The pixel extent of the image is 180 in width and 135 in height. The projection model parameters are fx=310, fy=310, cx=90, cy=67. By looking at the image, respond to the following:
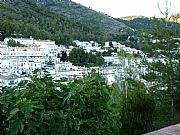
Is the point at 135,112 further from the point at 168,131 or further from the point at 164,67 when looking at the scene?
the point at 164,67

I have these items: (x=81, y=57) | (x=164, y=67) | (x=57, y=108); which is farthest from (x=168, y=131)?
(x=81, y=57)

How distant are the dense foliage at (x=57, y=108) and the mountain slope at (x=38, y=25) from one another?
40426 millimetres

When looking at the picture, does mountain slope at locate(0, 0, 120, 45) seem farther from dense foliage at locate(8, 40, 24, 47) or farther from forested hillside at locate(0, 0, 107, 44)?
dense foliage at locate(8, 40, 24, 47)

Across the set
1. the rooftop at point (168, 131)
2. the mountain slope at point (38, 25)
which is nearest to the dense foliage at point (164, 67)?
the rooftop at point (168, 131)

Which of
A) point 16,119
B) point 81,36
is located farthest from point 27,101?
point 81,36

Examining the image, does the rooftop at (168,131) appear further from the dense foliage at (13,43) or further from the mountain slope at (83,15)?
the mountain slope at (83,15)

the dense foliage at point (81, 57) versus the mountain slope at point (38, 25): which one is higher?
the mountain slope at point (38, 25)

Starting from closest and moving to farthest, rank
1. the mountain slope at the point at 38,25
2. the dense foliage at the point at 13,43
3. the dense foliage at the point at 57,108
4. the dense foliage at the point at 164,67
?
the dense foliage at the point at 57,108
the dense foliage at the point at 164,67
the dense foliage at the point at 13,43
the mountain slope at the point at 38,25

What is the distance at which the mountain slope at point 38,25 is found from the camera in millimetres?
42094

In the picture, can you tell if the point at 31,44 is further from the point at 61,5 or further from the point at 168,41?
the point at 168,41

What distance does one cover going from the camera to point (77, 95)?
1226mm

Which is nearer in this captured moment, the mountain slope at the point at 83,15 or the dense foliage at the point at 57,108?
the dense foliage at the point at 57,108

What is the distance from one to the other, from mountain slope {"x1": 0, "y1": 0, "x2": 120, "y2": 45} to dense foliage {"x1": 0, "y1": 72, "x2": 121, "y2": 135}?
1592 inches

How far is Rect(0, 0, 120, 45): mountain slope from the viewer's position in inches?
1657
